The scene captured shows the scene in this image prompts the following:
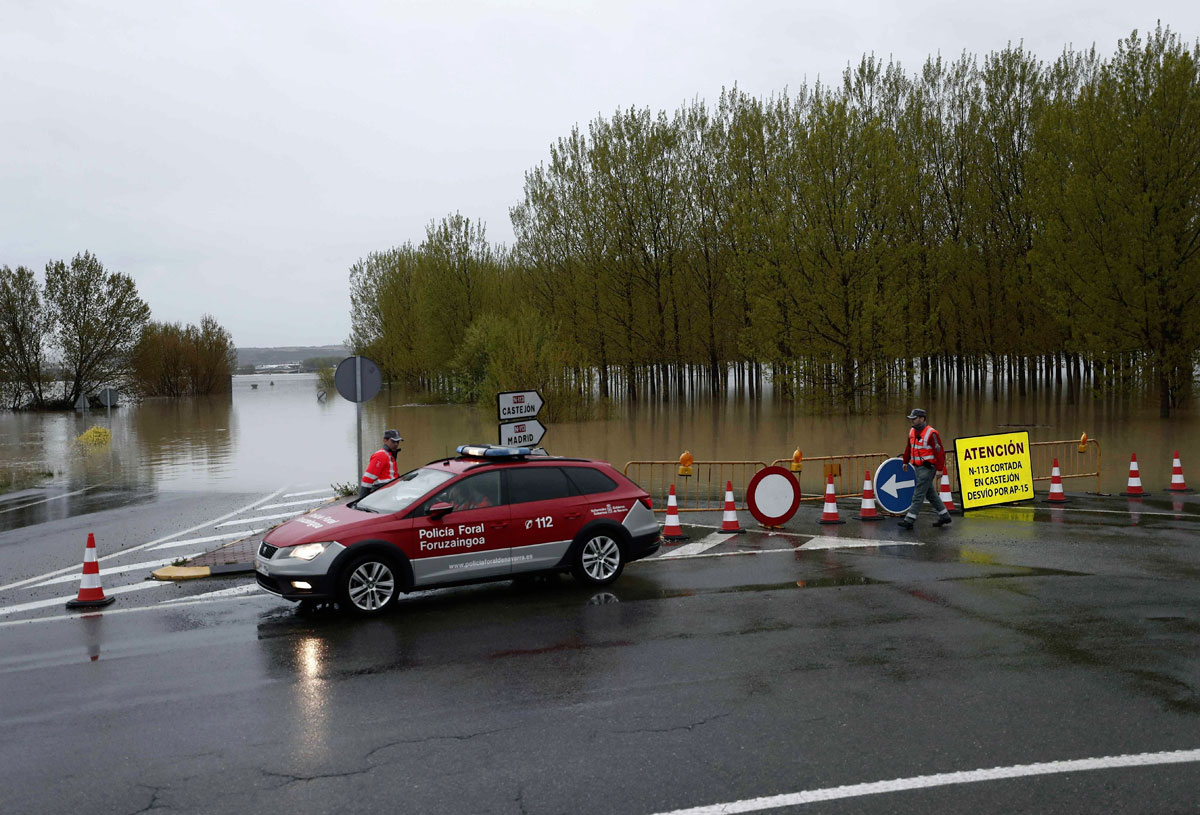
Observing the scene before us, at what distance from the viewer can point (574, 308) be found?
56500mm

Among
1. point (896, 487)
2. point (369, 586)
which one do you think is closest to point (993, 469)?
point (896, 487)

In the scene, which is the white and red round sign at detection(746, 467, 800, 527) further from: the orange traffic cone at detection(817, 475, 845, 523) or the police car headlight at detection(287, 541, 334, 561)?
the police car headlight at detection(287, 541, 334, 561)

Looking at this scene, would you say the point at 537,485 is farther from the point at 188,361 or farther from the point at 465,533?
the point at 188,361

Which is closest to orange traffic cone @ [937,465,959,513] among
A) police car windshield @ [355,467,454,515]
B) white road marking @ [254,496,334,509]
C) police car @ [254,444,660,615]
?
police car @ [254,444,660,615]

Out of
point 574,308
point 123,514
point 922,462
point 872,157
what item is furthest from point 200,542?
point 574,308

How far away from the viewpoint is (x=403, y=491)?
979 cm

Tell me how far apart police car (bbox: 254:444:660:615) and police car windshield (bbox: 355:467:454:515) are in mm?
15

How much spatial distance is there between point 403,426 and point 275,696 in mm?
40586

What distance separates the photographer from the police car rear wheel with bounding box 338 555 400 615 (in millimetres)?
8711

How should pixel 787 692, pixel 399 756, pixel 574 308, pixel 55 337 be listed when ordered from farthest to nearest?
pixel 55 337
pixel 574 308
pixel 787 692
pixel 399 756

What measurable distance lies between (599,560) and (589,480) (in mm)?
887

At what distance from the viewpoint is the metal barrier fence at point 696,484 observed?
1639cm

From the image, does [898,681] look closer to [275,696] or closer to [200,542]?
[275,696]

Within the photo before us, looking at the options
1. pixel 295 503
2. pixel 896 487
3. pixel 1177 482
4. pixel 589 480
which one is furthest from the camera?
pixel 295 503
